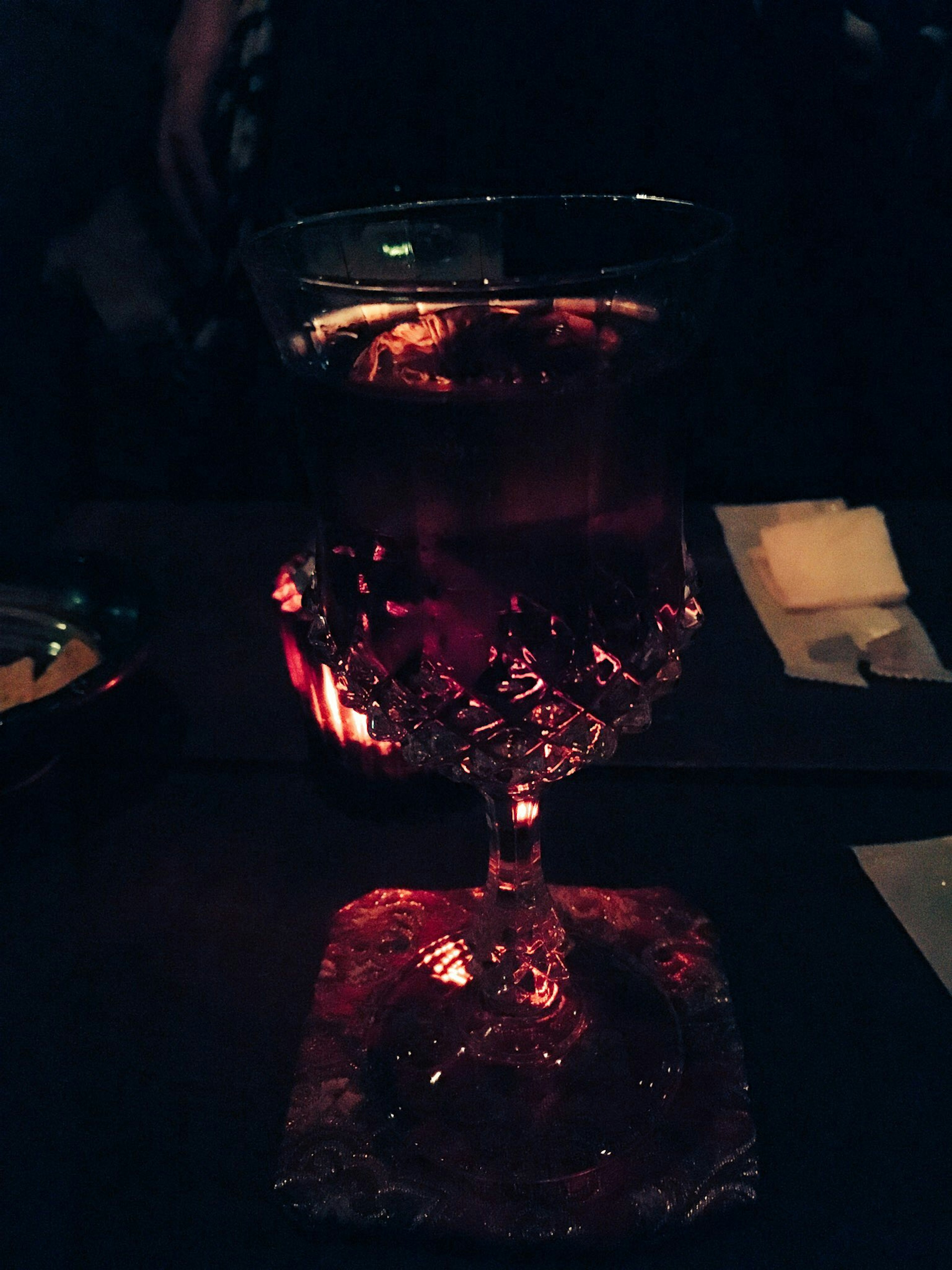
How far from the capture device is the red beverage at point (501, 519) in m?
0.64

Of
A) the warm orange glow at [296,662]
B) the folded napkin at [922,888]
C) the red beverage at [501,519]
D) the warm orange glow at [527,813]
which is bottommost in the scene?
the folded napkin at [922,888]

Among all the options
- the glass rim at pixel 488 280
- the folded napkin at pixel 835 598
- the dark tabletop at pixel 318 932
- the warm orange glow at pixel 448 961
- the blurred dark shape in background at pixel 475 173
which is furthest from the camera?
the blurred dark shape in background at pixel 475 173

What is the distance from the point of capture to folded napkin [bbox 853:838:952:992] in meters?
0.87

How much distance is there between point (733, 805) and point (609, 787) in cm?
14

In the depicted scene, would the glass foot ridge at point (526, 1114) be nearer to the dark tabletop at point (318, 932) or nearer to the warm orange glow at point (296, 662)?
the dark tabletop at point (318, 932)

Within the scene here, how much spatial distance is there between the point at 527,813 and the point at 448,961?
0.21 m

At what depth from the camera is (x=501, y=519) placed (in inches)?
26.0

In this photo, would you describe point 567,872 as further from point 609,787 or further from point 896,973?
point 896,973

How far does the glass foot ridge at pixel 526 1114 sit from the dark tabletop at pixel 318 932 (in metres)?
0.02

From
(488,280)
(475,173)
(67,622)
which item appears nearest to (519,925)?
(488,280)

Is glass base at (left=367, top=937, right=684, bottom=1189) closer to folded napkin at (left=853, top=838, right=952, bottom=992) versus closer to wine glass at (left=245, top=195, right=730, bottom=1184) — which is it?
wine glass at (left=245, top=195, right=730, bottom=1184)

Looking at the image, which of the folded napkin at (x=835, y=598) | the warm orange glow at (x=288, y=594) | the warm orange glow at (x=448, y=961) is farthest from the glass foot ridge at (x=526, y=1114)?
the folded napkin at (x=835, y=598)

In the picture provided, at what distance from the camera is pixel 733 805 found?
1062mm

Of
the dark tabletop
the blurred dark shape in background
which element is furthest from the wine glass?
the blurred dark shape in background
